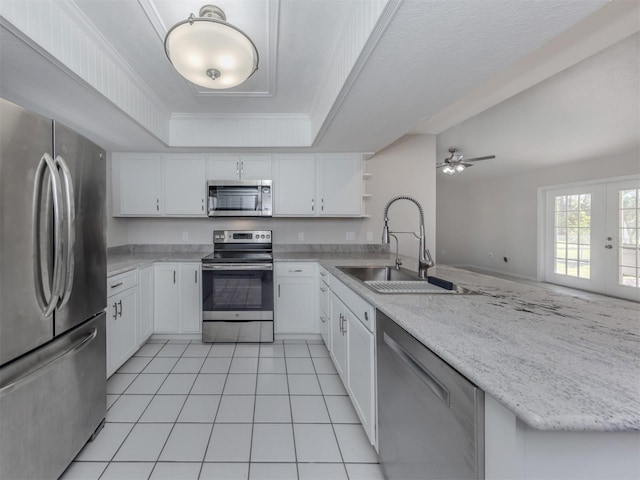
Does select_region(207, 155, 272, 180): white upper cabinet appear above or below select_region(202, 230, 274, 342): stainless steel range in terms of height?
above

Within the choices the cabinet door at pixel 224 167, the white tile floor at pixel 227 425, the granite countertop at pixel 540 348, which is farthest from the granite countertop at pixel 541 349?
the cabinet door at pixel 224 167

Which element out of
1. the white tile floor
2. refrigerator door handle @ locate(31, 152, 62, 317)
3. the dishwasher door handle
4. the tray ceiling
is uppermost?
the tray ceiling

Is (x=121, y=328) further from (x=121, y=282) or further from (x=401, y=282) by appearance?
(x=401, y=282)

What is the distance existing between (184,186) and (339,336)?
245 centimetres

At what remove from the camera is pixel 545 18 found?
3.95ft

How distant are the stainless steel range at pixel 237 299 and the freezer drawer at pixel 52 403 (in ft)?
4.04

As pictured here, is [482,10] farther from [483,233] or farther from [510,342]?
[483,233]

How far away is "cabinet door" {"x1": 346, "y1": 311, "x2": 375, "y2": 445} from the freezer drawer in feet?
4.73

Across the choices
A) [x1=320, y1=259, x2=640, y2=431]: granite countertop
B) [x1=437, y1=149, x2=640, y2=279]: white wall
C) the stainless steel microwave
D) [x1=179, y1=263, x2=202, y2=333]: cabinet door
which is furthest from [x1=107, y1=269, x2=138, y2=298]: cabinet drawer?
[x1=437, y1=149, x2=640, y2=279]: white wall

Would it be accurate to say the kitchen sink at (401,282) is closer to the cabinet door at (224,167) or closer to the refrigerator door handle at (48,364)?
the refrigerator door handle at (48,364)

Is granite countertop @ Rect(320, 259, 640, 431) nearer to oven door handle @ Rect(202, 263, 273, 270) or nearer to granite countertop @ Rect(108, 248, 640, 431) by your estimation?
granite countertop @ Rect(108, 248, 640, 431)

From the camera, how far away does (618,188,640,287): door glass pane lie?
436 cm

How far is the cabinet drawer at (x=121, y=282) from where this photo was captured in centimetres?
211

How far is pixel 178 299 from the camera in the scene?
2916mm
